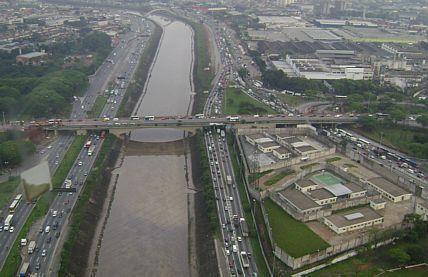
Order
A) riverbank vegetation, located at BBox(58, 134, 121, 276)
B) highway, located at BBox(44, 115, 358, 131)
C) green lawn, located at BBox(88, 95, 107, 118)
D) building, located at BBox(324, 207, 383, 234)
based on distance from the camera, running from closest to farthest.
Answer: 1. riverbank vegetation, located at BBox(58, 134, 121, 276)
2. building, located at BBox(324, 207, 383, 234)
3. highway, located at BBox(44, 115, 358, 131)
4. green lawn, located at BBox(88, 95, 107, 118)

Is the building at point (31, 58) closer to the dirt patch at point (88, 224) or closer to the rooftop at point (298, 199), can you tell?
the dirt patch at point (88, 224)

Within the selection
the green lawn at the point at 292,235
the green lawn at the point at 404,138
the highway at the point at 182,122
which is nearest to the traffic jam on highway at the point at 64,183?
the highway at the point at 182,122

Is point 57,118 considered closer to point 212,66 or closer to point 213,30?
point 212,66

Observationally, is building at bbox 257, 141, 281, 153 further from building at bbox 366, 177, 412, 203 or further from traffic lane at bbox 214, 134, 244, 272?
building at bbox 366, 177, 412, 203

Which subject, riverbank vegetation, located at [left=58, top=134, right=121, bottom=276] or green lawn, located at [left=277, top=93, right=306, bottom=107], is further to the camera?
green lawn, located at [left=277, top=93, right=306, bottom=107]

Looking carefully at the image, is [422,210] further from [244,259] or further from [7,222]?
[7,222]

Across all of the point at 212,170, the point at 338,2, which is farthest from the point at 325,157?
the point at 338,2

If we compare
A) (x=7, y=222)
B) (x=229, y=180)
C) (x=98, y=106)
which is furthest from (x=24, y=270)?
(x=98, y=106)

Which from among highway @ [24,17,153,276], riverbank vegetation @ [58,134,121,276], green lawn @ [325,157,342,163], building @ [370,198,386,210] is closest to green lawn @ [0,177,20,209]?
highway @ [24,17,153,276]

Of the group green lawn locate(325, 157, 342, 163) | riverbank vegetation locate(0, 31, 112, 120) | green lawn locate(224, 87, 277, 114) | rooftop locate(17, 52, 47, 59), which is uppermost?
rooftop locate(17, 52, 47, 59)
